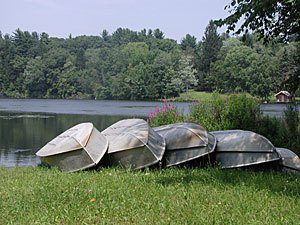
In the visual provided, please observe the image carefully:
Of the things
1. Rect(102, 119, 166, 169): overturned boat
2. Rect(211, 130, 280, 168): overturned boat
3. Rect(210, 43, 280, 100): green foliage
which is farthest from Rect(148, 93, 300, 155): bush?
Rect(210, 43, 280, 100): green foliage

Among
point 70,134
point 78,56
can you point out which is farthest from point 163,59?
point 70,134

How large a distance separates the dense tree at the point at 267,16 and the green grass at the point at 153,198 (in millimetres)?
3113

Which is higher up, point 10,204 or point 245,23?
point 245,23

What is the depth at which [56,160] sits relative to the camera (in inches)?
397

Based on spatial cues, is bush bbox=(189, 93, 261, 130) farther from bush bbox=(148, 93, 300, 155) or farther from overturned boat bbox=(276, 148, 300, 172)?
overturned boat bbox=(276, 148, 300, 172)

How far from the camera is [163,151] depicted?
9.76 metres

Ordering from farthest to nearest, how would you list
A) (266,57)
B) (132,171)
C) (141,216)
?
(266,57) < (132,171) < (141,216)

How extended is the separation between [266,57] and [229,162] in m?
79.2

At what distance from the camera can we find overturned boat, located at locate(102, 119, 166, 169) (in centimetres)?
966

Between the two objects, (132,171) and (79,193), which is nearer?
(79,193)

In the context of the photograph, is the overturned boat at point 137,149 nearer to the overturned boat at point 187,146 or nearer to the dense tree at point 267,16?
the overturned boat at point 187,146

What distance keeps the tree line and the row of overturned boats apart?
6497 cm

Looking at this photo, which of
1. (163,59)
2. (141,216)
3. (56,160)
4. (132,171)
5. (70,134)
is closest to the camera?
(141,216)

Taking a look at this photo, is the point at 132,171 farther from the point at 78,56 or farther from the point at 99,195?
the point at 78,56
